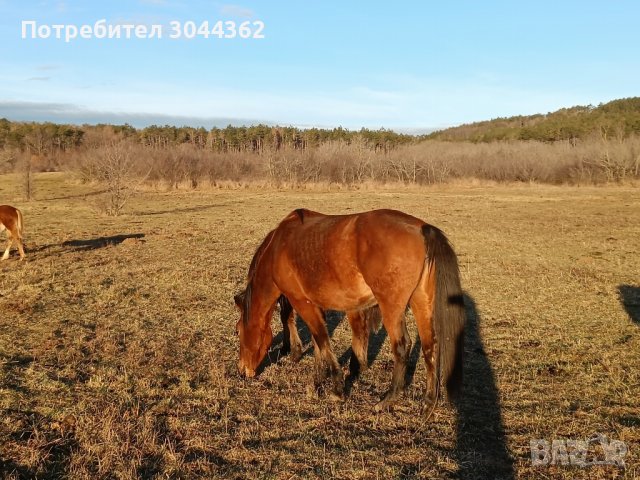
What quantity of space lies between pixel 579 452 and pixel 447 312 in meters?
1.46

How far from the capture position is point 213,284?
9.68 metres

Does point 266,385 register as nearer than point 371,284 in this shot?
No

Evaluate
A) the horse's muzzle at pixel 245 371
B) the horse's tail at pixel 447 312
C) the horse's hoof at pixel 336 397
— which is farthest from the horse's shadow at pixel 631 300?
the horse's muzzle at pixel 245 371

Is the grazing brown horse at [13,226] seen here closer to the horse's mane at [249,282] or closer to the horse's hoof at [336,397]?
the horse's mane at [249,282]

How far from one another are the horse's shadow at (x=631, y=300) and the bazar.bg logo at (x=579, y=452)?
4.13 m

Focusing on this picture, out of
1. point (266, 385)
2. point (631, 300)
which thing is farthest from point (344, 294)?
point (631, 300)

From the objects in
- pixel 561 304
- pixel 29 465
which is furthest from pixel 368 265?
pixel 561 304

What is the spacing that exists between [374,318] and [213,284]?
5039mm

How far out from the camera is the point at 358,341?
215 inches

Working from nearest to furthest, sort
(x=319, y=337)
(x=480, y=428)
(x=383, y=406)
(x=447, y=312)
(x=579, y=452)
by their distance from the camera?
1. (x=579, y=452)
2. (x=480, y=428)
3. (x=447, y=312)
4. (x=383, y=406)
5. (x=319, y=337)

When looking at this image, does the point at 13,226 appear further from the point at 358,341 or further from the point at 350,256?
the point at 350,256

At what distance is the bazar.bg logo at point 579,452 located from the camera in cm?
368

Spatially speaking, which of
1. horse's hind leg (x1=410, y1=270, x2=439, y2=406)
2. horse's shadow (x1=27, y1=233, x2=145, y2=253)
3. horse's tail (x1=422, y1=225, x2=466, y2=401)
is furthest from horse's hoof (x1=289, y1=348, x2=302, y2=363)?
horse's shadow (x1=27, y1=233, x2=145, y2=253)

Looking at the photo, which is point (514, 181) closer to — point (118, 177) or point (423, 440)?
point (118, 177)
